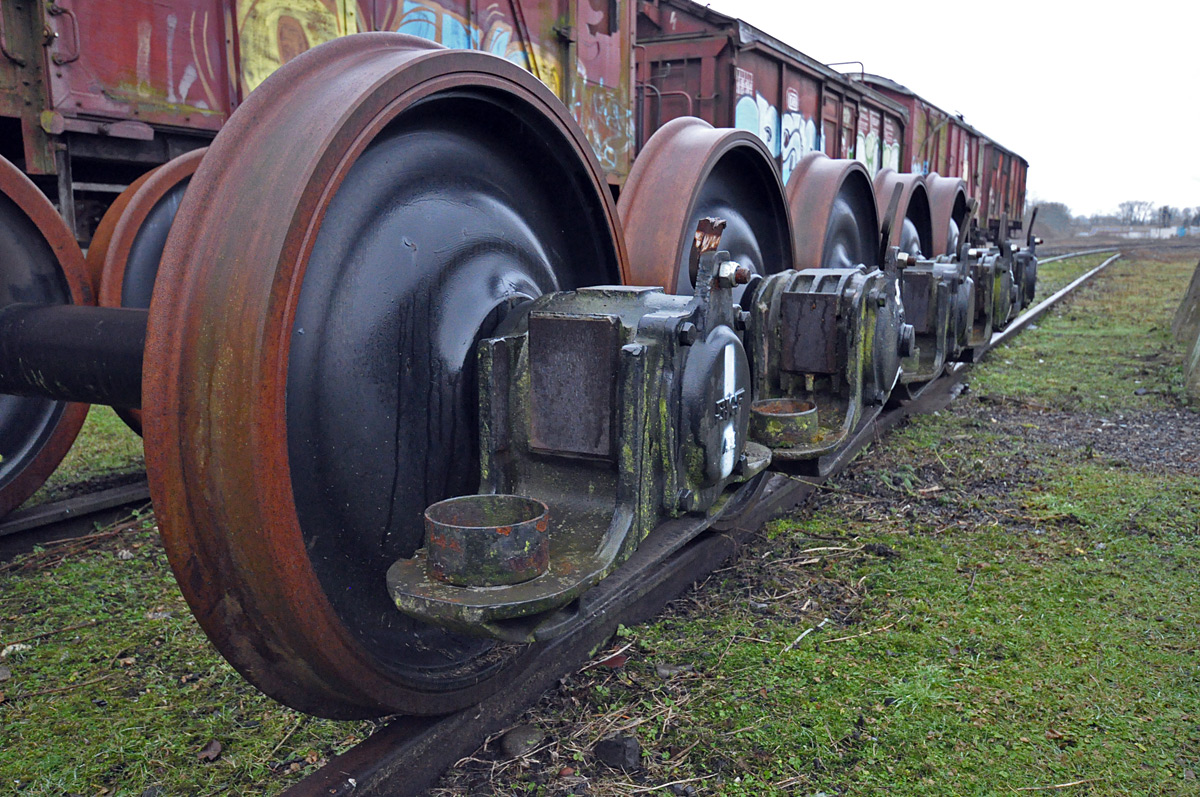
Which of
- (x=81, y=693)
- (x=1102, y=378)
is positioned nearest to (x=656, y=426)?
(x=81, y=693)

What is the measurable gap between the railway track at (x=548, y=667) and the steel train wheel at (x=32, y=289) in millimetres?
1824

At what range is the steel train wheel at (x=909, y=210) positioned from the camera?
4.97 meters

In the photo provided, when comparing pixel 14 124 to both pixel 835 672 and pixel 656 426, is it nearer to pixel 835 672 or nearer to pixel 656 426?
pixel 656 426

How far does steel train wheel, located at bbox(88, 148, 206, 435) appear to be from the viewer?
3.23 m

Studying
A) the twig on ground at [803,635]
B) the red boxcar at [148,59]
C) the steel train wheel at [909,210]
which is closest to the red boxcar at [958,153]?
the steel train wheel at [909,210]

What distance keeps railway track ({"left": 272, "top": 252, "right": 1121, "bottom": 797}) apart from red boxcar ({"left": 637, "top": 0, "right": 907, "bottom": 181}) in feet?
14.4

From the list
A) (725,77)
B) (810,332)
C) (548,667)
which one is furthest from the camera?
(725,77)

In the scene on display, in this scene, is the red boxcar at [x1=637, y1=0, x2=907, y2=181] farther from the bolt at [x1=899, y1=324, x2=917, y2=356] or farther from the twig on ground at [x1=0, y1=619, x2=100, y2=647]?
the twig on ground at [x1=0, y1=619, x2=100, y2=647]

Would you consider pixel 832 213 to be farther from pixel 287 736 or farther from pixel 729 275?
pixel 287 736

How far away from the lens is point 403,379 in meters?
1.69

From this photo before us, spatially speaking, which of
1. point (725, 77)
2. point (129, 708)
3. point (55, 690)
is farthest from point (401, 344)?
point (725, 77)

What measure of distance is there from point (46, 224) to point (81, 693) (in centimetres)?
141

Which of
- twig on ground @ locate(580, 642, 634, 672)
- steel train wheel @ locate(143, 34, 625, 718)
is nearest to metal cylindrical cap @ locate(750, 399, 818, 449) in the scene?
twig on ground @ locate(580, 642, 634, 672)

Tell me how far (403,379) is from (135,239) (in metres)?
2.23
